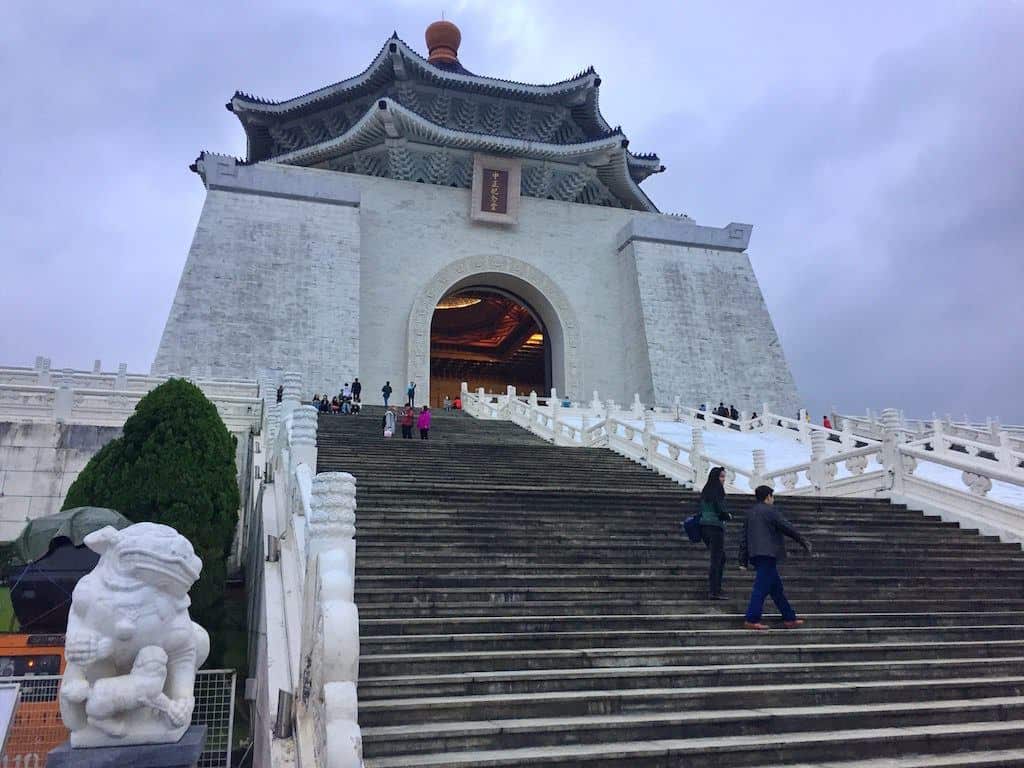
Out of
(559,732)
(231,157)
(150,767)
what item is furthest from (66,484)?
(231,157)

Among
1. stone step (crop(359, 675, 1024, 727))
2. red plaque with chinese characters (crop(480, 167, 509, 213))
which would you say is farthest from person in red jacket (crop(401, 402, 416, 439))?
red plaque with chinese characters (crop(480, 167, 509, 213))

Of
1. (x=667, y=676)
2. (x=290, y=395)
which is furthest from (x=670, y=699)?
(x=290, y=395)

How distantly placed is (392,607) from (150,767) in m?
1.89

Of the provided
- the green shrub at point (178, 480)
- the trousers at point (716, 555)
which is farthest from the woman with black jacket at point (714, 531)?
the green shrub at point (178, 480)

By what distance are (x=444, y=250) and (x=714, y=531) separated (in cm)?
1891

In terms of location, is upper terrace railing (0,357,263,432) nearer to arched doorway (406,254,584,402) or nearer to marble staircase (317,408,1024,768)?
marble staircase (317,408,1024,768)

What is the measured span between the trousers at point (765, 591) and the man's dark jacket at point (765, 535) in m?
0.06

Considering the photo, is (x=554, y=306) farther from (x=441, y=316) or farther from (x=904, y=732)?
(x=904, y=732)

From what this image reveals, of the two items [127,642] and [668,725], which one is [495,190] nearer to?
[668,725]

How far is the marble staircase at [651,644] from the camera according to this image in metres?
3.75

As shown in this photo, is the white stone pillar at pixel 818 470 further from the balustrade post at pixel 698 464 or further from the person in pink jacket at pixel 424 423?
the person in pink jacket at pixel 424 423

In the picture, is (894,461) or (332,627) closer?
(332,627)

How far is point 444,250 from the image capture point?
2331cm

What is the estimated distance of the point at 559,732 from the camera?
3.73 metres
